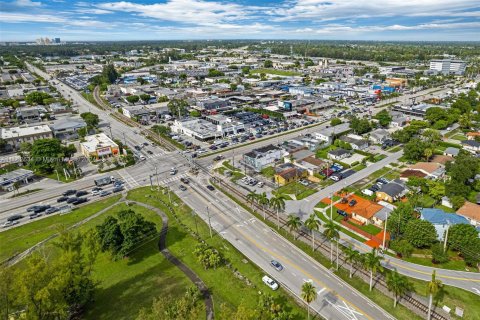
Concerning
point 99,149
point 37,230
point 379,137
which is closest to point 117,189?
point 37,230

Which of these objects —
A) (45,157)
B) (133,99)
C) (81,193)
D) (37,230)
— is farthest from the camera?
(133,99)

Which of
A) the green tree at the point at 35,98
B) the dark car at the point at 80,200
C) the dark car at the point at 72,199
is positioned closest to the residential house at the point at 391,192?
the dark car at the point at 80,200

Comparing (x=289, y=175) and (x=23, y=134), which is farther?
(x=23, y=134)

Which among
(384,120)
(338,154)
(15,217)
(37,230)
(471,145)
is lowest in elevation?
(37,230)

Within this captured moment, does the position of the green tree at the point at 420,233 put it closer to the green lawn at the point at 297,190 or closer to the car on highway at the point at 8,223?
the green lawn at the point at 297,190

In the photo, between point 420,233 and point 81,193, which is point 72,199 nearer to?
point 81,193
